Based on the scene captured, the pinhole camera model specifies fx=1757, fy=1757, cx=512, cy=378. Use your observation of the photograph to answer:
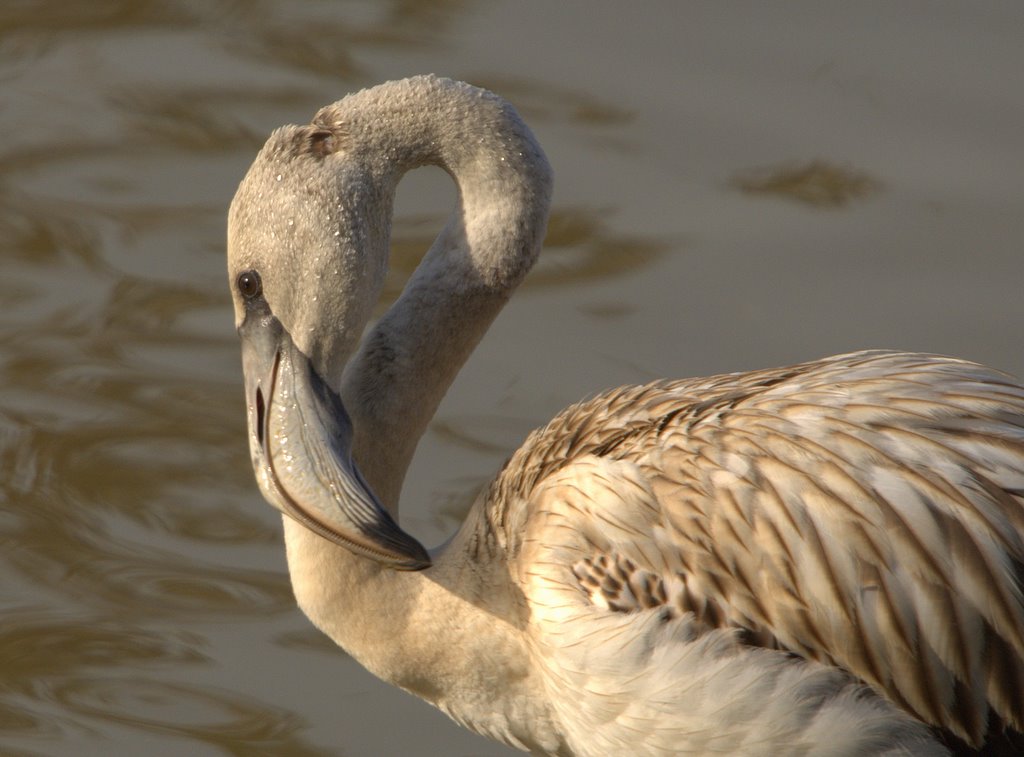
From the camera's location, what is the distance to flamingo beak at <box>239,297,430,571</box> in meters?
4.38

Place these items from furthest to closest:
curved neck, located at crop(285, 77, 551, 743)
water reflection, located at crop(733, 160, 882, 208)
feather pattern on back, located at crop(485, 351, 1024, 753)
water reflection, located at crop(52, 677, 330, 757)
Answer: water reflection, located at crop(733, 160, 882, 208) → water reflection, located at crop(52, 677, 330, 757) → curved neck, located at crop(285, 77, 551, 743) → feather pattern on back, located at crop(485, 351, 1024, 753)

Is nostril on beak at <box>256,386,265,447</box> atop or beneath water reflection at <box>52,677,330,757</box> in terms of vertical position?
atop

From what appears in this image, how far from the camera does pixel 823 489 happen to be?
13.6ft

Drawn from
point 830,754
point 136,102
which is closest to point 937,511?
point 830,754

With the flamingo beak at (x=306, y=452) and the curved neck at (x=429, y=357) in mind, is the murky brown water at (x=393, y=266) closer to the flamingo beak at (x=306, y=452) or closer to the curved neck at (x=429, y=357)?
the curved neck at (x=429, y=357)

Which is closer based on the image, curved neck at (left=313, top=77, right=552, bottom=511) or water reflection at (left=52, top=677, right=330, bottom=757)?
curved neck at (left=313, top=77, right=552, bottom=511)

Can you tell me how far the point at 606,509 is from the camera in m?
4.29

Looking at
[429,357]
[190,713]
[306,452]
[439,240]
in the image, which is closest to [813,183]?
[439,240]

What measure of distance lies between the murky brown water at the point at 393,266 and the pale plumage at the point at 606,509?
1.03 meters

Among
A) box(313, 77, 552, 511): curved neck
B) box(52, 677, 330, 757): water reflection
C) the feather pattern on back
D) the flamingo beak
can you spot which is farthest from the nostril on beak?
box(52, 677, 330, 757): water reflection

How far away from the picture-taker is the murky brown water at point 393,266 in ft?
18.8

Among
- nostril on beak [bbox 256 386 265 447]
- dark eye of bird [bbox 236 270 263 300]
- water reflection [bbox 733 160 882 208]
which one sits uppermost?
water reflection [bbox 733 160 882 208]

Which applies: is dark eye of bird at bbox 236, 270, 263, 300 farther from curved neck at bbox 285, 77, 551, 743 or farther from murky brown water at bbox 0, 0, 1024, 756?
murky brown water at bbox 0, 0, 1024, 756

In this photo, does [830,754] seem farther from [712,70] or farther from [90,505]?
[712,70]
